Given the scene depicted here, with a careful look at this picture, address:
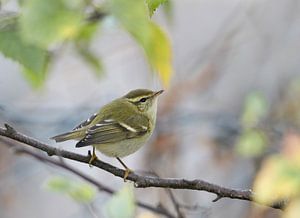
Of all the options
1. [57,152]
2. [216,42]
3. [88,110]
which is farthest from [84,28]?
[216,42]

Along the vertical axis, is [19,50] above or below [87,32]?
below

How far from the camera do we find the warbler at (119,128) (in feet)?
8.14

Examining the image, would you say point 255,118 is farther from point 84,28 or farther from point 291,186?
point 291,186

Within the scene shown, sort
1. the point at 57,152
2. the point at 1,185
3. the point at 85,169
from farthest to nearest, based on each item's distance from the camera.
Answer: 1. the point at 85,169
2. the point at 1,185
3. the point at 57,152

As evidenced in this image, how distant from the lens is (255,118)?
134 inches

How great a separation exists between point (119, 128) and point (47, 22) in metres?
1.45

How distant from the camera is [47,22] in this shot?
4.11ft

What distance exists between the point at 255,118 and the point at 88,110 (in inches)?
51.2

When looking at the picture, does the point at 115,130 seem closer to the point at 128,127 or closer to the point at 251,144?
the point at 128,127

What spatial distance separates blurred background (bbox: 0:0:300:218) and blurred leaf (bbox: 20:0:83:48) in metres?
2.03

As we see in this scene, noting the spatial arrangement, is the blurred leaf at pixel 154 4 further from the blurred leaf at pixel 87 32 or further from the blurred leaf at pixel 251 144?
the blurred leaf at pixel 251 144

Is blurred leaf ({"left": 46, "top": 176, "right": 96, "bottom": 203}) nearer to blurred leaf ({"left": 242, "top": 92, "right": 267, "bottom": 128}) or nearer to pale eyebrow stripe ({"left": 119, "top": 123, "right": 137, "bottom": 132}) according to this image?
pale eyebrow stripe ({"left": 119, "top": 123, "right": 137, "bottom": 132})

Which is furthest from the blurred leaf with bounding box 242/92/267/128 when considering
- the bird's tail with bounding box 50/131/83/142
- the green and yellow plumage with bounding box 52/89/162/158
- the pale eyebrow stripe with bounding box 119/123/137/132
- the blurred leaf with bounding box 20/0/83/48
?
the blurred leaf with bounding box 20/0/83/48

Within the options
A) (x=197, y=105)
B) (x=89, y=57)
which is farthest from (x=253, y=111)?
(x=197, y=105)
